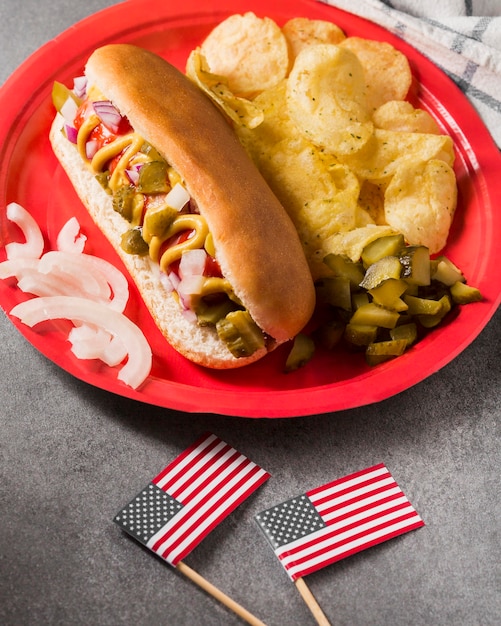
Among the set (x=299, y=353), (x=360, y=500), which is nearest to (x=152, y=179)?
(x=299, y=353)

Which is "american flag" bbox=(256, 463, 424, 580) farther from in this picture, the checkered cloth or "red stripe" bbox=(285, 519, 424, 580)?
the checkered cloth

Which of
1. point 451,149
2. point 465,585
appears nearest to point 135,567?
point 465,585

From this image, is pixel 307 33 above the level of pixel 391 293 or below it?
above

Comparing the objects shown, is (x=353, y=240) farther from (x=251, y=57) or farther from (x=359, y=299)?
(x=251, y=57)

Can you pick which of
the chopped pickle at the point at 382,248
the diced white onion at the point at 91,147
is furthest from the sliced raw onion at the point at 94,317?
the chopped pickle at the point at 382,248

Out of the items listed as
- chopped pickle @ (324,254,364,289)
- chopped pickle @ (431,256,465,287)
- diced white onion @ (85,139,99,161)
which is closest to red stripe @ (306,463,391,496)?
chopped pickle @ (324,254,364,289)

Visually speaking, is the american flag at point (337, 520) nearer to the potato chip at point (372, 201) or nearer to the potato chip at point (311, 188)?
the potato chip at point (311, 188)
